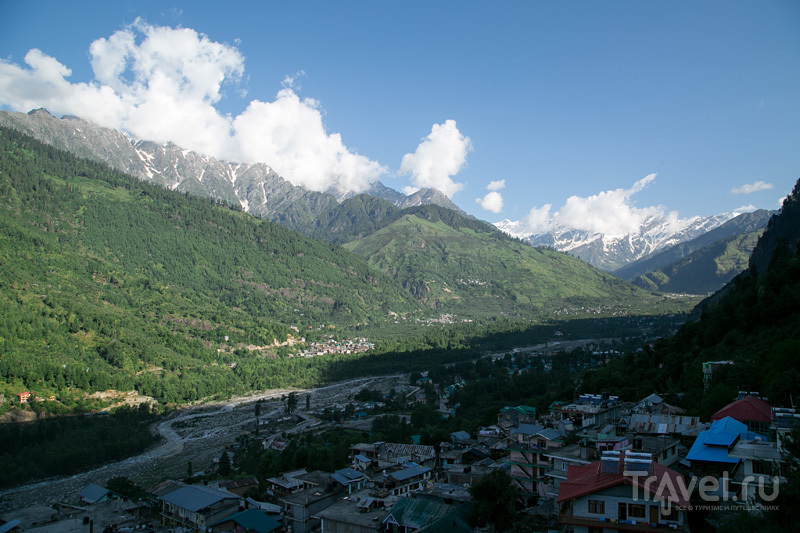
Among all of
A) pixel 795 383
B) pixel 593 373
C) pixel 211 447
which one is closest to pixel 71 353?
pixel 211 447

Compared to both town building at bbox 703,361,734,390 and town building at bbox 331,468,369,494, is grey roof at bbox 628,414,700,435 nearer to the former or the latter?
town building at bbox 703,361,734,390

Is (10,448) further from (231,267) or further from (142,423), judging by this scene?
(231,267)

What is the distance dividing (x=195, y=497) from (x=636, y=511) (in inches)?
1123

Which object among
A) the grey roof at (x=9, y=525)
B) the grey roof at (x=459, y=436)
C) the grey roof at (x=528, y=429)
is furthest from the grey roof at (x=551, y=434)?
the grey roof at (x=9, y=525)

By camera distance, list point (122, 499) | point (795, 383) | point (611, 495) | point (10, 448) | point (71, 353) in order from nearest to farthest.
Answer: point (611, 495) → point (795, 383) → point (122, 499) → point (10, 448) → point (71, 353)

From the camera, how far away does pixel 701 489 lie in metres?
17.4

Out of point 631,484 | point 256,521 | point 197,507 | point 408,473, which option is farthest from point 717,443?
point 197,507

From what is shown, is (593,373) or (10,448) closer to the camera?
(10,448)

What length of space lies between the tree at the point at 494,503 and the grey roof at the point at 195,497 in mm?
18063

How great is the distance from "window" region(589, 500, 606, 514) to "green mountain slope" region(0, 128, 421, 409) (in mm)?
68367

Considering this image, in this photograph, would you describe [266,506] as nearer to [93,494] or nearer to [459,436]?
[459,436]

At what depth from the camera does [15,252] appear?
98.8 m

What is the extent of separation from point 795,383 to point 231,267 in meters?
160

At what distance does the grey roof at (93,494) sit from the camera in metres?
40.3
